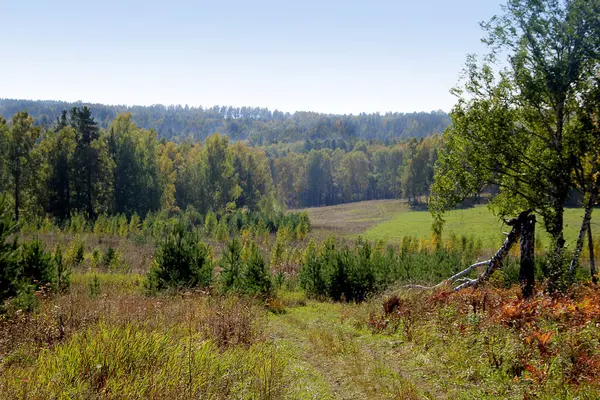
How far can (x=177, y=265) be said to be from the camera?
13.7 metres

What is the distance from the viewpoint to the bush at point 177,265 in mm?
13367

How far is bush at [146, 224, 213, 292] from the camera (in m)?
13.4

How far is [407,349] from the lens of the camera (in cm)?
744

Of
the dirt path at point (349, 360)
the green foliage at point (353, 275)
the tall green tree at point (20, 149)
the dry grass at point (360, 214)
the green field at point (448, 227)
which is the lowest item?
the dry grass at point (360, 214)

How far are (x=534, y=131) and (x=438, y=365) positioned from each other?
10736 mm

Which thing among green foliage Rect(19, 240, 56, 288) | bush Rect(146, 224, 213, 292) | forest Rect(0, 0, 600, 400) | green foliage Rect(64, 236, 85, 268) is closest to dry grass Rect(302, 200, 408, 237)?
forest Rect(0, 0, 600, 400)

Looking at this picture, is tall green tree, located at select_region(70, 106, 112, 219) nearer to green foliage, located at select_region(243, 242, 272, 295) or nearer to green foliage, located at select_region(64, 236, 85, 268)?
green foliage, located at select_region(64, 236, 85, 268)

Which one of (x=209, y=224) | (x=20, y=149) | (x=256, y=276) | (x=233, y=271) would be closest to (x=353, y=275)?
(x=256, y=276)

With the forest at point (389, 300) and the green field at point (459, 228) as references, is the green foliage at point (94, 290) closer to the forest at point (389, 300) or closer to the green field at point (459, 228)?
the forest at point (389, 300)

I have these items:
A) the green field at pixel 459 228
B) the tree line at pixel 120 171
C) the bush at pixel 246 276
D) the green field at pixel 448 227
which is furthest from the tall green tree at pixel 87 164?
the bush at pixel 246 276

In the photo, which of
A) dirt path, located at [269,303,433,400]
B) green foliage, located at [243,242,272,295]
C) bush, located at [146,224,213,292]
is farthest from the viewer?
green foliage, located at [243,242,272,295]

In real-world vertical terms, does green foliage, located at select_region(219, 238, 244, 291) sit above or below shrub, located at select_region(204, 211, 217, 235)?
above

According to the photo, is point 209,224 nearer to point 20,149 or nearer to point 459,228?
point 20,149

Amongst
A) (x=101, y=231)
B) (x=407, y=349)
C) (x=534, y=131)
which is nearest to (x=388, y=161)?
(x=101, y=231)
